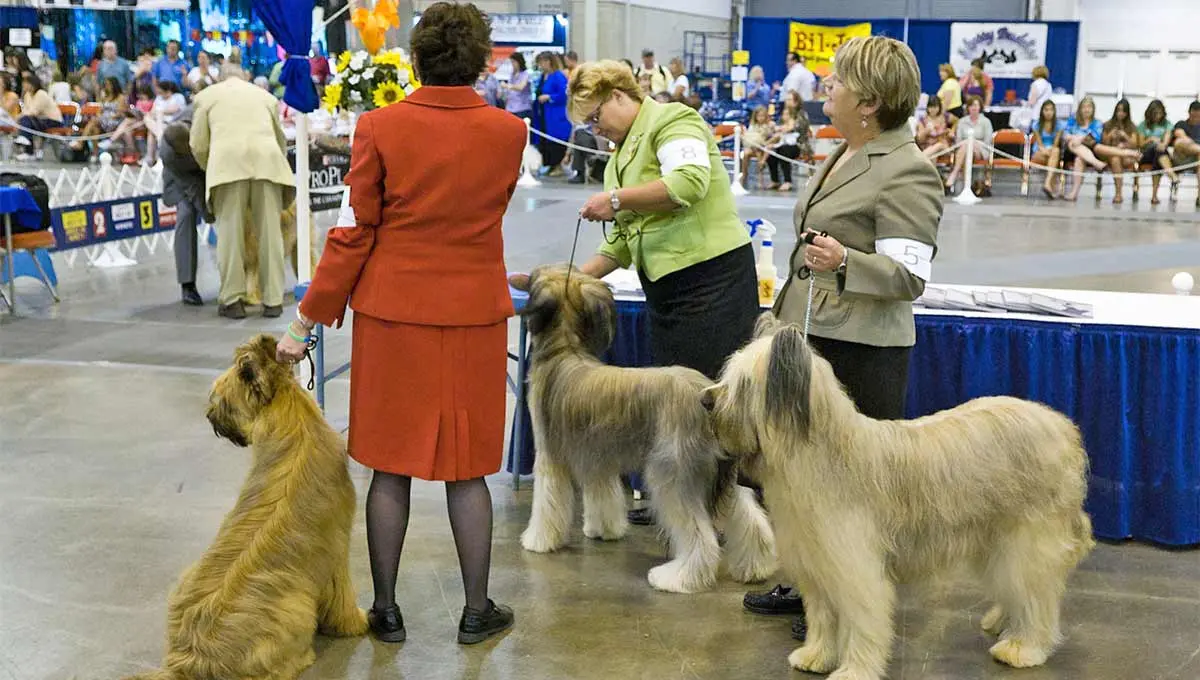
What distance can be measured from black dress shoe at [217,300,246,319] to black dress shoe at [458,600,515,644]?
15.4 ft

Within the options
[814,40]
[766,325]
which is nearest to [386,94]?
[766,325]

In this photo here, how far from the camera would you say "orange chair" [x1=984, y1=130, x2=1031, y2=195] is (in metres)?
14.5

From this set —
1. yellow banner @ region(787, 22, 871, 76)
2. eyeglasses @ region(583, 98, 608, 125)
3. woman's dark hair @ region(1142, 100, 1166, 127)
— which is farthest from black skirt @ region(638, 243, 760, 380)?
yellow banner @ region(787, 22, 871, 76)

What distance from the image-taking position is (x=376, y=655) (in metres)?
3.16

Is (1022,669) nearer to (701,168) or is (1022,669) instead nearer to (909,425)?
(909,425)

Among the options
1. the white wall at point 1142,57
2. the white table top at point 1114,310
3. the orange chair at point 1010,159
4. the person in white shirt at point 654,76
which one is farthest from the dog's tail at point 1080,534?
the white wall at point 1142,57

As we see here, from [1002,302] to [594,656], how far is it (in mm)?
1892

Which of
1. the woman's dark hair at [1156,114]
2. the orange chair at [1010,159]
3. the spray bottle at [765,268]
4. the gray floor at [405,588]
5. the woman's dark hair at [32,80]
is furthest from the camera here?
the woman's dark hair at [32,80]

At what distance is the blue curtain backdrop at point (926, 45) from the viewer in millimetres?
19141

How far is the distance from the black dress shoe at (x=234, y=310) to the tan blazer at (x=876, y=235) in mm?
5170

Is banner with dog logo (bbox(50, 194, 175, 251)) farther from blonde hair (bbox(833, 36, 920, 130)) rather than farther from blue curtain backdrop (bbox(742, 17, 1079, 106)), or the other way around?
blue curtain backdrop (bbox(742, 17, 1079, 106))

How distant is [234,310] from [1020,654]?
562 cm

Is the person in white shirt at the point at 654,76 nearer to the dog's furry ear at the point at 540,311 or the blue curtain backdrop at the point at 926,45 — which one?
the blue curtain backdrop at the point at 926,45

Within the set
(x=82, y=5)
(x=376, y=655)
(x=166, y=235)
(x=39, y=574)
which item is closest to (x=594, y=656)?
(x=376, y=655)
